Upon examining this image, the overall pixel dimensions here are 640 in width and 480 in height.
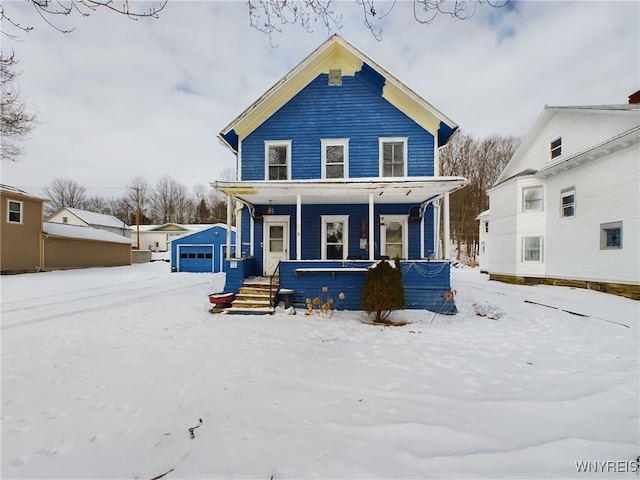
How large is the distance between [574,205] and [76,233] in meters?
31.9

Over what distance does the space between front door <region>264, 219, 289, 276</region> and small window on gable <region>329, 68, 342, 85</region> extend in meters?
5.77

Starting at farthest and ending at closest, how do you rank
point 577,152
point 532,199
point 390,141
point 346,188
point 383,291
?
point 532,199 → point 577,152 → point 390,141 → point 346,188 → point 383,291

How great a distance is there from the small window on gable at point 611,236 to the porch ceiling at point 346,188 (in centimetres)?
790

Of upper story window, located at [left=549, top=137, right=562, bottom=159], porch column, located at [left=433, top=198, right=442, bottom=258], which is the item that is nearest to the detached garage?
porch column, located at [left=433, top=198, right=442, bottom=258]

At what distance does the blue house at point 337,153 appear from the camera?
397 inches

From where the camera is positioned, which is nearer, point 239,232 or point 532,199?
point 239,232

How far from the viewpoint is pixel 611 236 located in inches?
426

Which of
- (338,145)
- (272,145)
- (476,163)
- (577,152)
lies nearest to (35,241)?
(272,145)

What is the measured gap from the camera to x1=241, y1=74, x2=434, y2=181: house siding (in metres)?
10.2

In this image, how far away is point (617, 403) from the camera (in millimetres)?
3379

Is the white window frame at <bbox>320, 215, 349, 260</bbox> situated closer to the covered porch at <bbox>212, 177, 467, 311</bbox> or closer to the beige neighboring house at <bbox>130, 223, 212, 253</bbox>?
the covered porch at <bbox>212, 177, 467, 311</bbox>

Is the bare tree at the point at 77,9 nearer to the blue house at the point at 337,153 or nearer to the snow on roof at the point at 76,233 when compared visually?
the blue house at the point at 337,153

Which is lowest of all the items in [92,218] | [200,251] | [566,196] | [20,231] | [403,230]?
[200,251]

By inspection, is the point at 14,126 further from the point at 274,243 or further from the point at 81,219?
the point at 81,219
